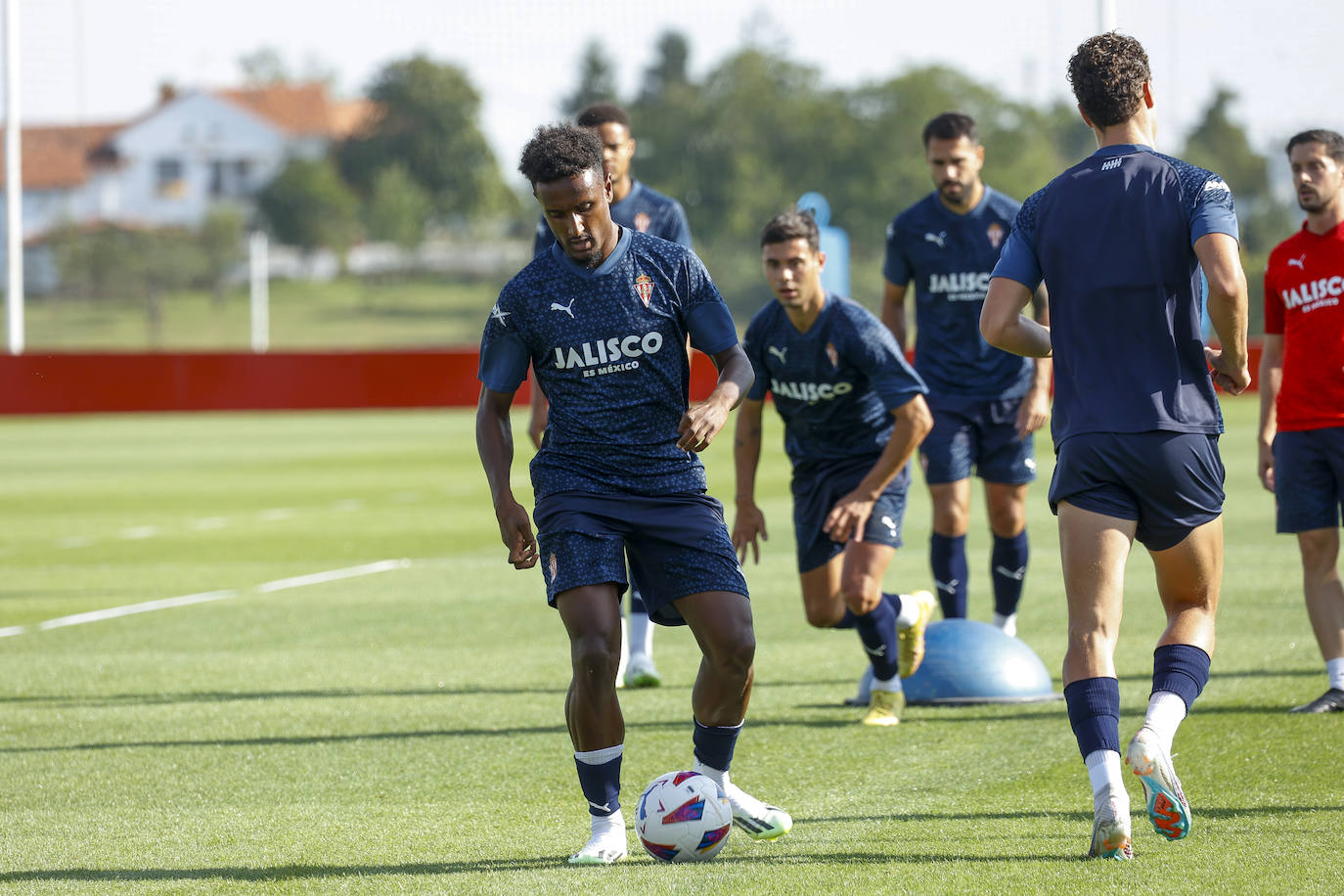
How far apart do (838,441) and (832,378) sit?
1.33 ft

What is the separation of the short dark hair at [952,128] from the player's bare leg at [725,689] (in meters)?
3.89

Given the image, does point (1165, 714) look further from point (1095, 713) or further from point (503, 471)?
point (503, 471)

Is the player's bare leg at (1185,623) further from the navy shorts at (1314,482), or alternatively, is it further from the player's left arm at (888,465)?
the navy shorts at (1314,482)

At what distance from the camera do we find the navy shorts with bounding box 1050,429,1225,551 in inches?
189

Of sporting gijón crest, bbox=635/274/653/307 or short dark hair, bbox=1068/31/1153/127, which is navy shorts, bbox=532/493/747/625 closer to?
sporting gijón crest, bbox=635/274/653/307

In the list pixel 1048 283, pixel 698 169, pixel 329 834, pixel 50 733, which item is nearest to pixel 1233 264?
pixel 1048 283

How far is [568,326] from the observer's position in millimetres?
5152

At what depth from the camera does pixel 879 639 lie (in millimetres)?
7148

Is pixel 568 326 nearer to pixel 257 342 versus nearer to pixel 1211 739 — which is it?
pixel 1211 739

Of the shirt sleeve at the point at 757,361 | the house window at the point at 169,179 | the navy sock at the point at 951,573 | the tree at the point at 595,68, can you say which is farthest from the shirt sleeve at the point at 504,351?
the tree at the point at 595,68

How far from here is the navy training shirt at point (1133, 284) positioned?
4.80m

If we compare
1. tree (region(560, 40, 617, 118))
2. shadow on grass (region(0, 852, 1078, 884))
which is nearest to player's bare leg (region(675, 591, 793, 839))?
shadow on grass (region(0, 852, 1078, 884))

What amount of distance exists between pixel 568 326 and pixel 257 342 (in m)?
47.9

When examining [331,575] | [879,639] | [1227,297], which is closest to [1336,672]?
[879,639]
